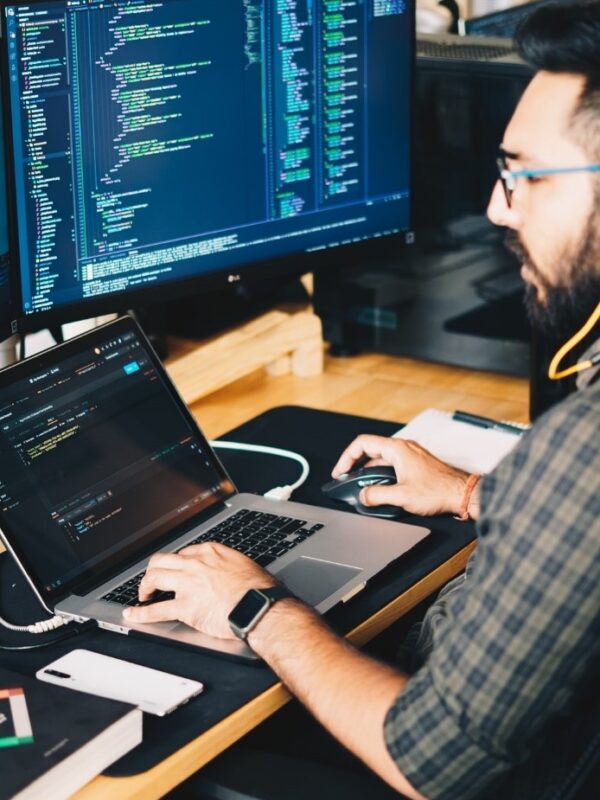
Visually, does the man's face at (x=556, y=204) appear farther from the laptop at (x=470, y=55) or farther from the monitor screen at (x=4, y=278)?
the laptop at (x=470, y=55)

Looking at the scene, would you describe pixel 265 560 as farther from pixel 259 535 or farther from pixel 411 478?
pixel 411 478

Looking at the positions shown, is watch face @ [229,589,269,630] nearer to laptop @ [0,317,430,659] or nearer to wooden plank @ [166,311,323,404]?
laptop @ [0,317,430,659]

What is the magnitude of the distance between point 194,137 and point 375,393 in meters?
0.55

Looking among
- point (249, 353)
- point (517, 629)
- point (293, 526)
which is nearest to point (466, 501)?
point (293, 526)

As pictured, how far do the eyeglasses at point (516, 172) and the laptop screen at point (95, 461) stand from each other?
45 centimetres

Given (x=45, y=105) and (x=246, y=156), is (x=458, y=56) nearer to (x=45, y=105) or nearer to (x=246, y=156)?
(x=246, y=156)

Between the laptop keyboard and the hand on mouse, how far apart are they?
0.10 metres

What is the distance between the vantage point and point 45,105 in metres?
1.45

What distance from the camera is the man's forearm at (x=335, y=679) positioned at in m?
1.09

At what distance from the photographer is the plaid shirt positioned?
98 centimetres

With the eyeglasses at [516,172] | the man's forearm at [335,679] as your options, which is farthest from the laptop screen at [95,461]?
the eyeglasses at [516,172]

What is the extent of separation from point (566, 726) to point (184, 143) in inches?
32.7

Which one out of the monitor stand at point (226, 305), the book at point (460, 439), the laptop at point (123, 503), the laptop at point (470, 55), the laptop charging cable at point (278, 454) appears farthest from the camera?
the monitor stand at point (226, 305)

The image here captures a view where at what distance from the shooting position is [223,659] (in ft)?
3.93
